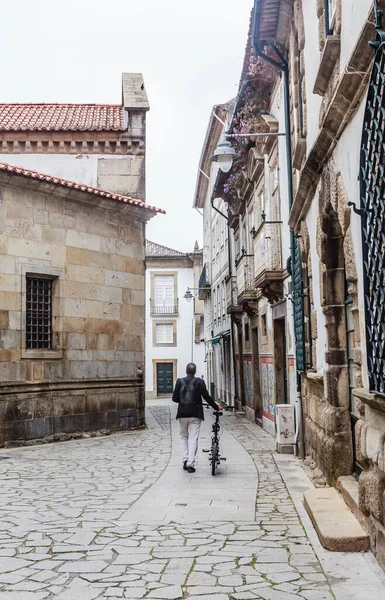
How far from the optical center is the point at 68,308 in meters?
15.4

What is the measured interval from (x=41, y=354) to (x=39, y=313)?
93cm

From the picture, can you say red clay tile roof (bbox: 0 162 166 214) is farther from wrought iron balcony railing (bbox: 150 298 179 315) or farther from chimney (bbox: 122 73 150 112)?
wrought iron balcony railing (bbox: 150 298 179 315)

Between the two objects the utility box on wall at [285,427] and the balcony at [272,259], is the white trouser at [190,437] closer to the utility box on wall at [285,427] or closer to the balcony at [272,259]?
the utility box on wall at [285,427]

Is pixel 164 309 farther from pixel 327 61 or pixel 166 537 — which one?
pixel 166 537

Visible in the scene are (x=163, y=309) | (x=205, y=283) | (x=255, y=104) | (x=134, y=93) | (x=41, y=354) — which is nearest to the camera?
(x=41, y=354)

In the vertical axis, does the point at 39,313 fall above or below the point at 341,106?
below

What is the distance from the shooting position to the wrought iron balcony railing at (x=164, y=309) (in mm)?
46094

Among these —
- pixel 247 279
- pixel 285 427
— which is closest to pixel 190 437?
pixel 285 427

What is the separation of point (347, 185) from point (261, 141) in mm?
9806

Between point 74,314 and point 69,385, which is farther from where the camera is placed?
point 74,314

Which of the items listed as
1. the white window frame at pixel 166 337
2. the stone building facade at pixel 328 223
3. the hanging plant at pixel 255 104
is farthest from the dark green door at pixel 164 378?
the stone building facade at pixel 328 223

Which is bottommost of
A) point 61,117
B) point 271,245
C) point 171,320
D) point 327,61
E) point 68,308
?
point 68,308

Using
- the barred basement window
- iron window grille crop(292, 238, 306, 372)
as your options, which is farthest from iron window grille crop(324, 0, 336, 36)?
the barred basement window

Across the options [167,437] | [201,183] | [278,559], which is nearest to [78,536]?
[278,559]
